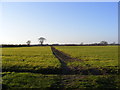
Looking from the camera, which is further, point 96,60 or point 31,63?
point 96,60

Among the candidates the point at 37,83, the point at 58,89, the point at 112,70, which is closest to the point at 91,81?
the point at 58,89

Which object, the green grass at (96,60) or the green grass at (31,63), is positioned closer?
the green grass at (31,63)

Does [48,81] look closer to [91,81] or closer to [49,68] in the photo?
[91,81]

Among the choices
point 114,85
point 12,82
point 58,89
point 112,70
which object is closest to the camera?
point 58,89

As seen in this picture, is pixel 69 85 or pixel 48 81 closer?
pixel 69 85

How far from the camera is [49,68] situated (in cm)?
1566

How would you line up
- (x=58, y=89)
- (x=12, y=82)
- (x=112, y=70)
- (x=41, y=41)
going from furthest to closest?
1. (x=41, y=41)
2. (x=112, y=70)
3. (x=12, y=82)
4. (x=58, y=89)

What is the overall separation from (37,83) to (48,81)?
83cm

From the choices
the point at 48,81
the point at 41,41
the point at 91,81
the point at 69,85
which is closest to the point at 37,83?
the point at 48,81

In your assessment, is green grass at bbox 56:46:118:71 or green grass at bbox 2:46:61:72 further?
green grass at bbox 56:46:118:71

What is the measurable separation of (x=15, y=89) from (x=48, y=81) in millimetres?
2393

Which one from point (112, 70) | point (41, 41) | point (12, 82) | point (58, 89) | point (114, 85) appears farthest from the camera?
point (41, 41)

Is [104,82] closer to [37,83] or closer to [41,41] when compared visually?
[37,83]

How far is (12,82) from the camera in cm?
1069
